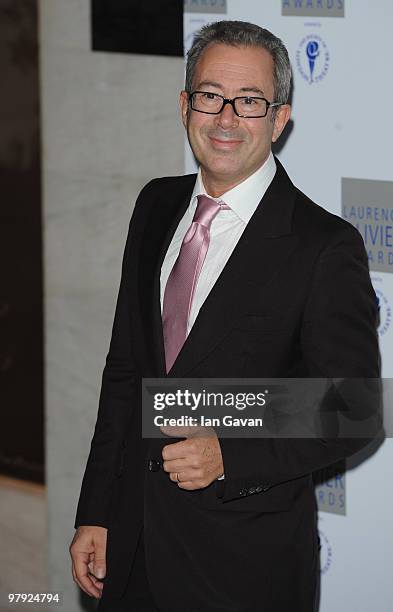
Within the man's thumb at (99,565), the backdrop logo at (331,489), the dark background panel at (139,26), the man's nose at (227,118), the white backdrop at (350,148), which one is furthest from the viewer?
the dark background panel at (139,26)

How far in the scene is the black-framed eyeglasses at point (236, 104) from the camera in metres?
2.62

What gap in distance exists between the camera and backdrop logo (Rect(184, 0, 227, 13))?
3.34 meters

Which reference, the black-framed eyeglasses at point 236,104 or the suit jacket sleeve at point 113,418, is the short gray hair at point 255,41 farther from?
the suit jacket sleeve at point 113,418

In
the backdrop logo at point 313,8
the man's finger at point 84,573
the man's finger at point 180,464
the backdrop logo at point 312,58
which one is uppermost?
Answer: the backdrop logo at point 313,8

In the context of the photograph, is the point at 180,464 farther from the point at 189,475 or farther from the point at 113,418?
the point at 113,418

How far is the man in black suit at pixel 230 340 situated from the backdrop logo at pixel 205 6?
27.3 inches

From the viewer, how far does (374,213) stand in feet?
10.2

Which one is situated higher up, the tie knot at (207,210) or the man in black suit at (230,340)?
the tie knot at (207,210)

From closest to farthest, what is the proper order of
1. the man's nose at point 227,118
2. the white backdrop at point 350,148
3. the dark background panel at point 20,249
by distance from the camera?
the man's nose at point 227,118, the white backdrop at point 350,148, the dark background panel at point 20,249

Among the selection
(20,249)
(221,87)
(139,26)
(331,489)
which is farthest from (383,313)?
(20,249)

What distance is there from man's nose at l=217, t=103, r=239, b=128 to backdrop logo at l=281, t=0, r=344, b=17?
669 mm

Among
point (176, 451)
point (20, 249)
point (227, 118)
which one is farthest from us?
point (20, 249)

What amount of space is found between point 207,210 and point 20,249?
2.19 m

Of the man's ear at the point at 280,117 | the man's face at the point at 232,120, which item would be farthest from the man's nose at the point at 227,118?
the man's ear at the point at 280,117
